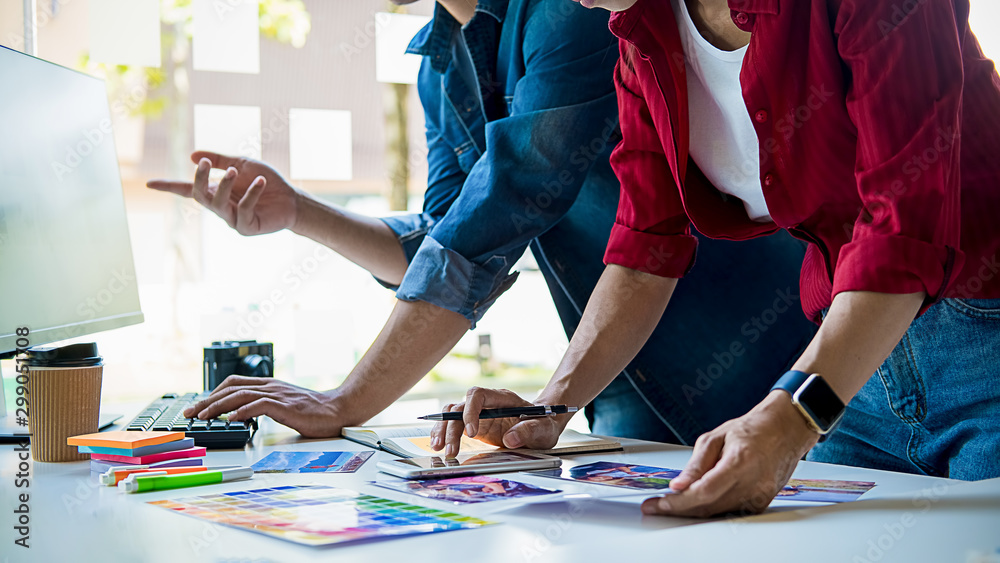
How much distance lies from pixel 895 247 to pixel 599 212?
0.81 metres

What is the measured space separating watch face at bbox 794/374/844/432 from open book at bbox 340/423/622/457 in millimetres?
409

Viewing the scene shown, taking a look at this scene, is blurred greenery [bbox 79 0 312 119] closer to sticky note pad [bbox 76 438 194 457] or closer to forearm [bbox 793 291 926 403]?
sticky note pad [bbox 76 438 194 457]

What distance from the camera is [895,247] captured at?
771 millimetres

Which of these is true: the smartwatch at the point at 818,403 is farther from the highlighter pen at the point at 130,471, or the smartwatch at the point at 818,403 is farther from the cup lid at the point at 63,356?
the cup lid at the point at 63,356

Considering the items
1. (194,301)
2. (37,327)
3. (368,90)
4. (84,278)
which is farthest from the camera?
(368,90)

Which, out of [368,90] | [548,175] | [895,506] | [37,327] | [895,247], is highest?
[368,90]

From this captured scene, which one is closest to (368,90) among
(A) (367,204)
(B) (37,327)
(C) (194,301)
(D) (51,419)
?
(A) (367,204)

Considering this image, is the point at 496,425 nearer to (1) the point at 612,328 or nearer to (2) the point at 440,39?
(1) the point at 612,328

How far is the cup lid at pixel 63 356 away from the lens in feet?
3.38

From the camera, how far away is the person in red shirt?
763 millimetres

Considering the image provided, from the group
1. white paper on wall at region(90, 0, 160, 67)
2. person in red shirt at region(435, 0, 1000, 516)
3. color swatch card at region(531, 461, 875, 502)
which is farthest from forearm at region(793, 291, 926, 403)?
white paper on wall at region(90, 0, 160, 67)

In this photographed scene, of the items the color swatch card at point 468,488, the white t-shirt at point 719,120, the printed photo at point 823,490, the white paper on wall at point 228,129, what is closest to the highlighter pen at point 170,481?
the color swatch card at point 468,488

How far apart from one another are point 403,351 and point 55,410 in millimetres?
A: 510

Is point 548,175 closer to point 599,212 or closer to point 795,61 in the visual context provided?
point 599,212
